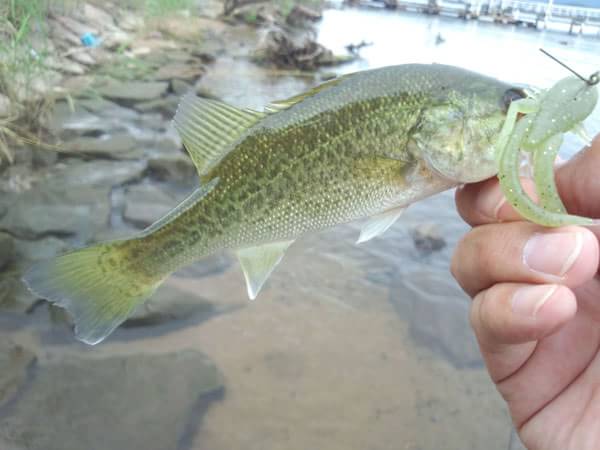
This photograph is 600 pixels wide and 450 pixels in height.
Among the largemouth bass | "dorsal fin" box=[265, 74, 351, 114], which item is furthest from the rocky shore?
"dorsal fin" box=[265, 74, 351, 114]

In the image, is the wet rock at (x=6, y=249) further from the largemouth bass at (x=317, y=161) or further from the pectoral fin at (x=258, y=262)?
the pectoral fin at (x=258, y=262)

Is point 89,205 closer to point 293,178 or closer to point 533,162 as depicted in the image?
→ point 293,178

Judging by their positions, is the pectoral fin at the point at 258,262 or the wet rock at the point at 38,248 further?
the wet rock at the point at 38,248

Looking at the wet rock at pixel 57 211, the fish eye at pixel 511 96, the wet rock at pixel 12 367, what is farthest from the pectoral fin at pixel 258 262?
the wet rock at pixel 57 211

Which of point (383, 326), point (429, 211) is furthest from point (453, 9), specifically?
point (383, 326)

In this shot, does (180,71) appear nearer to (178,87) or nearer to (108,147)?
(178,87)

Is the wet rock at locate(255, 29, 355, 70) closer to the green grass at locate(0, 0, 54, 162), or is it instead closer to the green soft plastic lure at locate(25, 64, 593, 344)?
the green grass at locate(0, 0, 54, 162)
